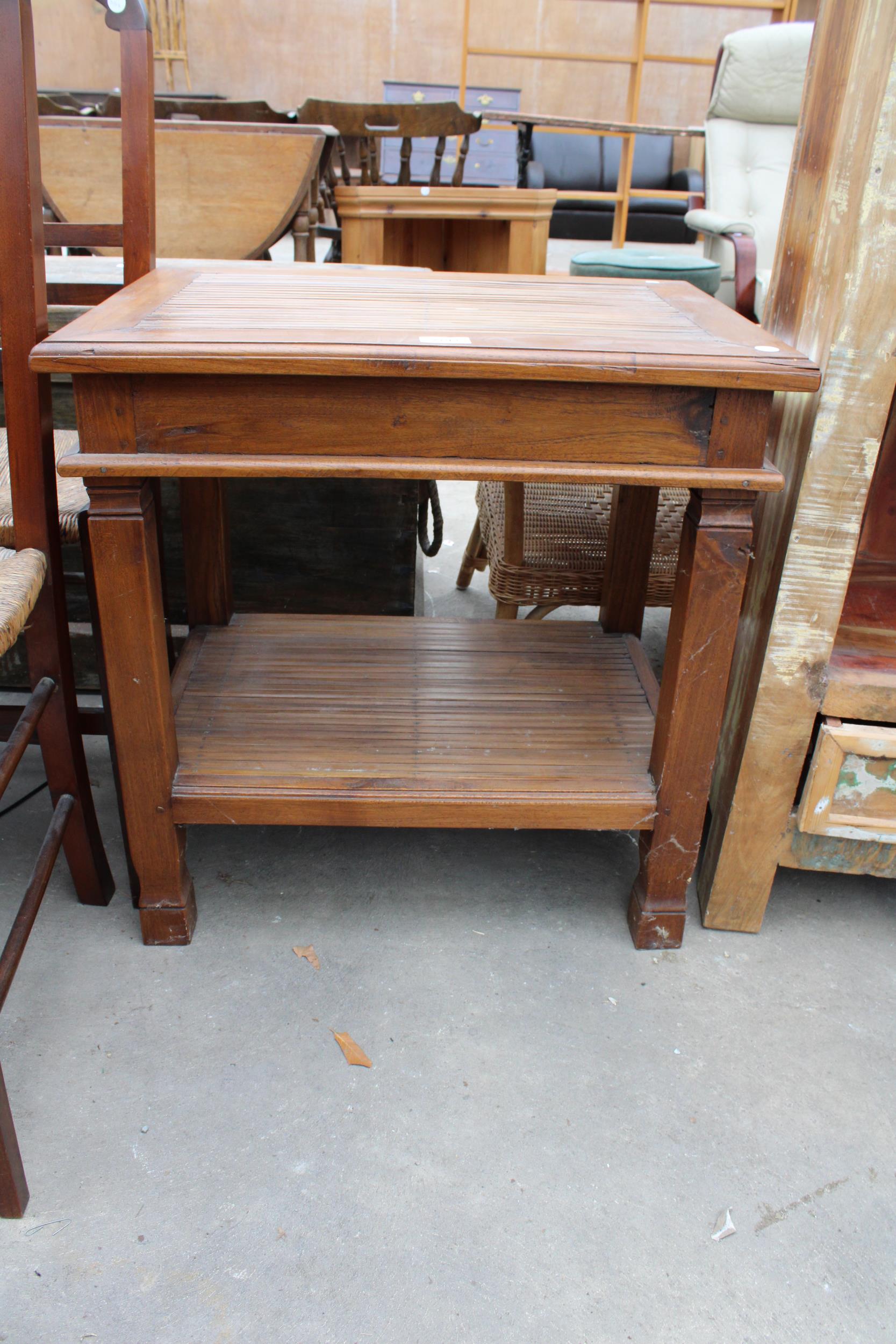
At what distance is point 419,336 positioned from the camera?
1.05 metres

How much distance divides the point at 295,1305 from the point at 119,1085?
339 millimetres

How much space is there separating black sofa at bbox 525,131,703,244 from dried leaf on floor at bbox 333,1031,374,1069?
315 inches

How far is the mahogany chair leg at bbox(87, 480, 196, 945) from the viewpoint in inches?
42.6

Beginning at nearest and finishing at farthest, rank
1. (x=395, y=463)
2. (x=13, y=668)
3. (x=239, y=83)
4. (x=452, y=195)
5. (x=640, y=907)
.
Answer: (x=395, y=463)
(x=640, y=907)
(x=13, y=668)
(x=452, y=195)
(x=239, y=83)

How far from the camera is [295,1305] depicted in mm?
923

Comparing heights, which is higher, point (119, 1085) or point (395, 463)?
point (395, 463)

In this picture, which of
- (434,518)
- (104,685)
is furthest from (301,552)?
(104,685)

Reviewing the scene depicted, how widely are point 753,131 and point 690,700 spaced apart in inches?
152

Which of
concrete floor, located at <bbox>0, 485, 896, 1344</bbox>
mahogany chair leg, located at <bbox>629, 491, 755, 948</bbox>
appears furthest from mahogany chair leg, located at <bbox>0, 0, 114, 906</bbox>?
mahogany chair leg, located at <bbox>629, 491, 755, 948</bbox>

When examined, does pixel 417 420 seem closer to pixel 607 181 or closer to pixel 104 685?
pixel 104 685

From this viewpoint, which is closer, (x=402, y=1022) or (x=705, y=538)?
(x=705, y=538)

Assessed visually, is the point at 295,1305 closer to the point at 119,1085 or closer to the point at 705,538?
the point at 119,1085

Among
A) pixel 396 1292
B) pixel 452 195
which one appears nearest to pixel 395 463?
pixel 396 1292

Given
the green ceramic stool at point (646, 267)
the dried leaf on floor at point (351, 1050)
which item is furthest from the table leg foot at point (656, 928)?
the green ceramic stool at point (646, 267)
